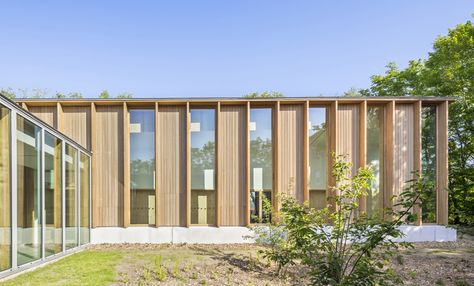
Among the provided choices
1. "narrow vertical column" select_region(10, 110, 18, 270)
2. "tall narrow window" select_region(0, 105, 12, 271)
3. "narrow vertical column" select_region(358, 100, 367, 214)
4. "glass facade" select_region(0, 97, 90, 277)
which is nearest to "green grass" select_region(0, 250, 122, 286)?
"glass facade" select_region(0, 97, 90, 277)

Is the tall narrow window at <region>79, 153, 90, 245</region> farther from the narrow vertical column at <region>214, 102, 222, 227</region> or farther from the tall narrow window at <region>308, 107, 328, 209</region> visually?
the tall narrow window at <region>308, 107, 328, 209</region>

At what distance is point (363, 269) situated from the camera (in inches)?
139

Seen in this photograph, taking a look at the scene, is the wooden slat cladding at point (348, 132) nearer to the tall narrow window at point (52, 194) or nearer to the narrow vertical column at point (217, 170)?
the narrow vertical column at point (217, 170)

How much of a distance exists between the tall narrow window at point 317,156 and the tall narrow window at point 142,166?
215 inches

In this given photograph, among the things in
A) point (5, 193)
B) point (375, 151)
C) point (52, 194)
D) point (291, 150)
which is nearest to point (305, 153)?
point (291, 150)

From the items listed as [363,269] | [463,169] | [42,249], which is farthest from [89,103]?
[463,169]

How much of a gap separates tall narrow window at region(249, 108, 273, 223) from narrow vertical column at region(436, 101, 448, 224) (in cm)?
577

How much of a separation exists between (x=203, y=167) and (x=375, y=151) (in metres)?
6.11

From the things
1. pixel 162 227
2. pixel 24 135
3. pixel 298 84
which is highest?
pixel 298 84

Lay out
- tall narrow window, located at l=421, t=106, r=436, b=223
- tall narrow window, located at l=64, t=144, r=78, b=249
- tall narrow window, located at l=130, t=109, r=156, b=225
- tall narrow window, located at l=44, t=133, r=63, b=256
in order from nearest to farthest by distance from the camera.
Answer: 1. tall narrow window, located at l=44, t=133, r=63, b=256
2. tall narrow window, located at l=64, t=144, r=78, b=249
3. tall narrow window, located at l=130, t=109, r=156, b=225
4. tall narrow window, located at l=421, t=106, r=436, b=223

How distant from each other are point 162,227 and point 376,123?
8289mm

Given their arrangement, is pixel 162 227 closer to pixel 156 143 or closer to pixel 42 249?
pixel 156 143

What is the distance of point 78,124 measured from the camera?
1003 centimetres

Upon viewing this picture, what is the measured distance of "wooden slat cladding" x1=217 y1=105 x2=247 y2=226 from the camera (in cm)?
989
